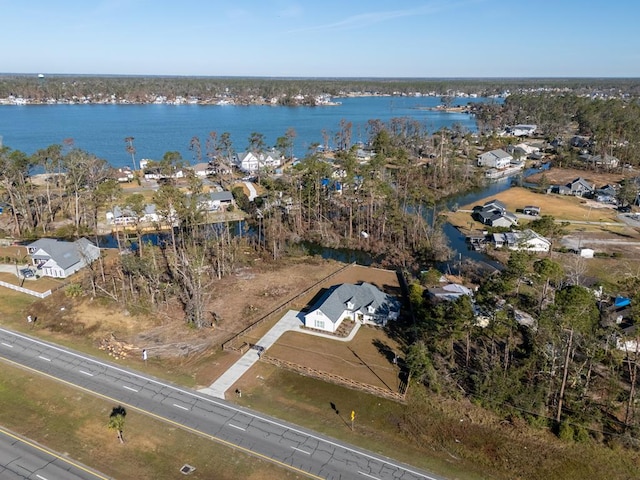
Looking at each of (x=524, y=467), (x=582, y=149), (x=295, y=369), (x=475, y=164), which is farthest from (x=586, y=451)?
(x=582, y=149)

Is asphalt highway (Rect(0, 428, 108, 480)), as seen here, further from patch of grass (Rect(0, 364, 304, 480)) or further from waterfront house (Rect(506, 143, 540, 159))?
waterfront house (Rect(506, 143, 540, 159))

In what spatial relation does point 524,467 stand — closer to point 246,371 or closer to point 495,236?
point 246,371

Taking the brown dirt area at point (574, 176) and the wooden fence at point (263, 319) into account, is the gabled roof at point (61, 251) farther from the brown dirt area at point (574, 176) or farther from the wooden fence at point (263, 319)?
the brown dirt area at point (574, 176)

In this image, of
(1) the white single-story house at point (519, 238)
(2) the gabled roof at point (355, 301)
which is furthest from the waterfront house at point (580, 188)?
(2) the gabled roof at point (355, 301)

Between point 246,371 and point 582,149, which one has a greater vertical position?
point 582,149

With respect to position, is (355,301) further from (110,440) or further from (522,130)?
(522,130)

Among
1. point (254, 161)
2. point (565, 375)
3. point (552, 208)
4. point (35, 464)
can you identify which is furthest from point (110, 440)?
point (254, 161)

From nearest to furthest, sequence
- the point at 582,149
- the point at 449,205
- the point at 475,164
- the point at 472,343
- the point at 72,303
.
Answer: the point at 472,343 → the point at 72,303 → the point at 449,205 → the point at 475,164 → the point at 582,149

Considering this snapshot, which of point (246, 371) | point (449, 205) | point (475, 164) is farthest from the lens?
point (475, 164)
